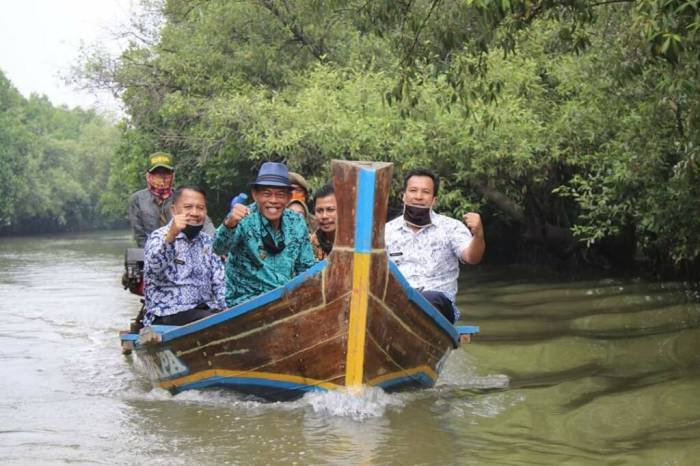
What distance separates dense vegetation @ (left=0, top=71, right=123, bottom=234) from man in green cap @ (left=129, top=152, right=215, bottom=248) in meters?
34.1

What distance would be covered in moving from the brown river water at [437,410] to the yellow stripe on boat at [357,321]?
0.19 metres

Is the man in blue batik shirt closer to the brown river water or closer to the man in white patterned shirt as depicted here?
the brown river water

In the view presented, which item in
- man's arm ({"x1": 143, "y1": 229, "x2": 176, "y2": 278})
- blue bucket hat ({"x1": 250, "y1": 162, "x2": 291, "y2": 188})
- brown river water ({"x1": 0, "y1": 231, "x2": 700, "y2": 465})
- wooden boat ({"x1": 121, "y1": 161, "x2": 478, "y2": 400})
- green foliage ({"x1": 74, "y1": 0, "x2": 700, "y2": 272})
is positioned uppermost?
green foliage ({"x1": 74, "y1": 0, "x2": 700, "y2": 272})

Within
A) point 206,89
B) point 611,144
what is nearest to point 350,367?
point 611,144

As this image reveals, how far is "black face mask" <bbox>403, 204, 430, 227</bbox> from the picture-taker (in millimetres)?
6852

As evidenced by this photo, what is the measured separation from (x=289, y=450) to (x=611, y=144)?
7139 millimetres

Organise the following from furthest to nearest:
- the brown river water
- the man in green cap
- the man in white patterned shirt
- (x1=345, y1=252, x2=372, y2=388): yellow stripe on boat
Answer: the man in green cap < the man in white patterned shirt < (x1=345, y1=252, x2=372, y2=388): yellow stripe on boat < the brown river water

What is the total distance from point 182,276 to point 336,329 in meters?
1.37

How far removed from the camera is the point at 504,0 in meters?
5.32

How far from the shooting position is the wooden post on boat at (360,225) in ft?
18.7

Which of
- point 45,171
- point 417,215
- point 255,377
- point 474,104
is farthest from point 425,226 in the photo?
point 45,171

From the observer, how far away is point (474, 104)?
506 inches

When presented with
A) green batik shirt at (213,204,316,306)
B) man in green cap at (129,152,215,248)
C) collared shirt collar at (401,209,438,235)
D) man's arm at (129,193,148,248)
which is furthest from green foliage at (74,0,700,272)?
man's arm at (129,193,148,248)

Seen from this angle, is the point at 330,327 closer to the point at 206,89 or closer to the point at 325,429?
the point at 325,429
